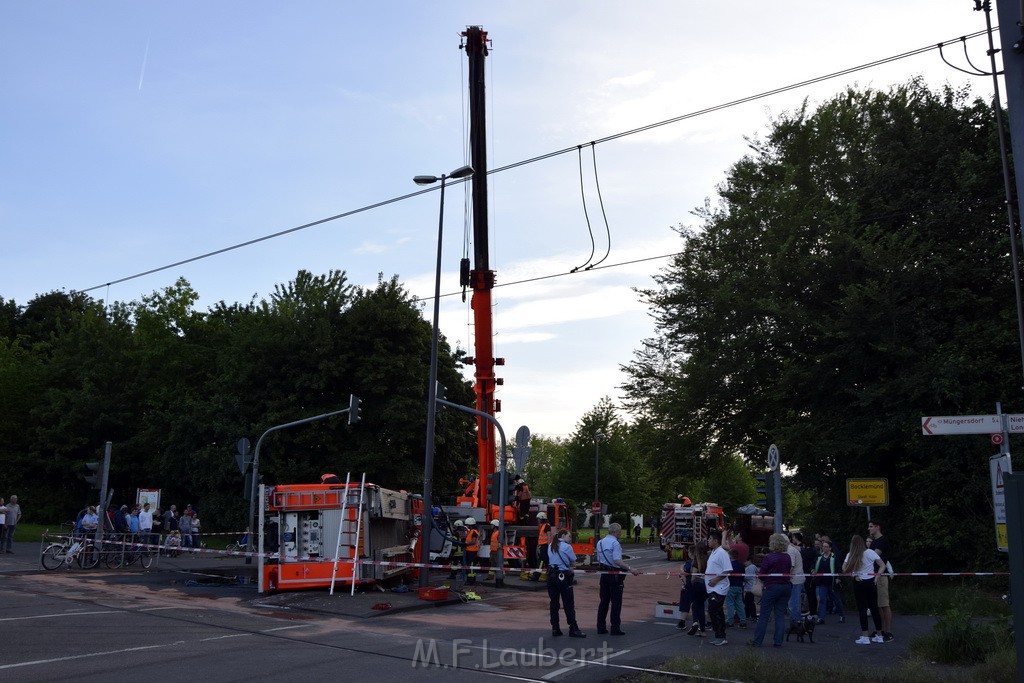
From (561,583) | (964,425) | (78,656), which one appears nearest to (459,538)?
(561,583)

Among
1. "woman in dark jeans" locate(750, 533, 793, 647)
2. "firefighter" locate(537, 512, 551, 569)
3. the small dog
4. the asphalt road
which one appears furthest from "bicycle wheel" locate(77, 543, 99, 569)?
the small dog

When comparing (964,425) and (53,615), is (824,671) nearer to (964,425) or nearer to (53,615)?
(964,425)

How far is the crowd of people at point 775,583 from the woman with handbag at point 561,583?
1.92 m

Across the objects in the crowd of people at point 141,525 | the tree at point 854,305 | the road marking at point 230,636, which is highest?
the tree at point 854,305

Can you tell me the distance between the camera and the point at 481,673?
10180mm

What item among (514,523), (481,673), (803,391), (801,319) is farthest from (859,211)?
(481,673)

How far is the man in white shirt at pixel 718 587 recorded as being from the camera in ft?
43.4

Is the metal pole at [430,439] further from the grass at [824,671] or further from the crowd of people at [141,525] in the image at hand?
the grass at [824,671]

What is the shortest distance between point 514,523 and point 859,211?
1238 cm

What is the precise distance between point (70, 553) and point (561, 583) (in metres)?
14.7

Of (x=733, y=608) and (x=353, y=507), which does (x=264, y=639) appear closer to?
(x=353, y=507)

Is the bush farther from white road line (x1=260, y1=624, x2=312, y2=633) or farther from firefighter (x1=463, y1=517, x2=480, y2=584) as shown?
firefighter (x1=463, y1=517, x2=480, y2=584)

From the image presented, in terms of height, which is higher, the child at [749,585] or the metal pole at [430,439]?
the metal pole at [430,439]
